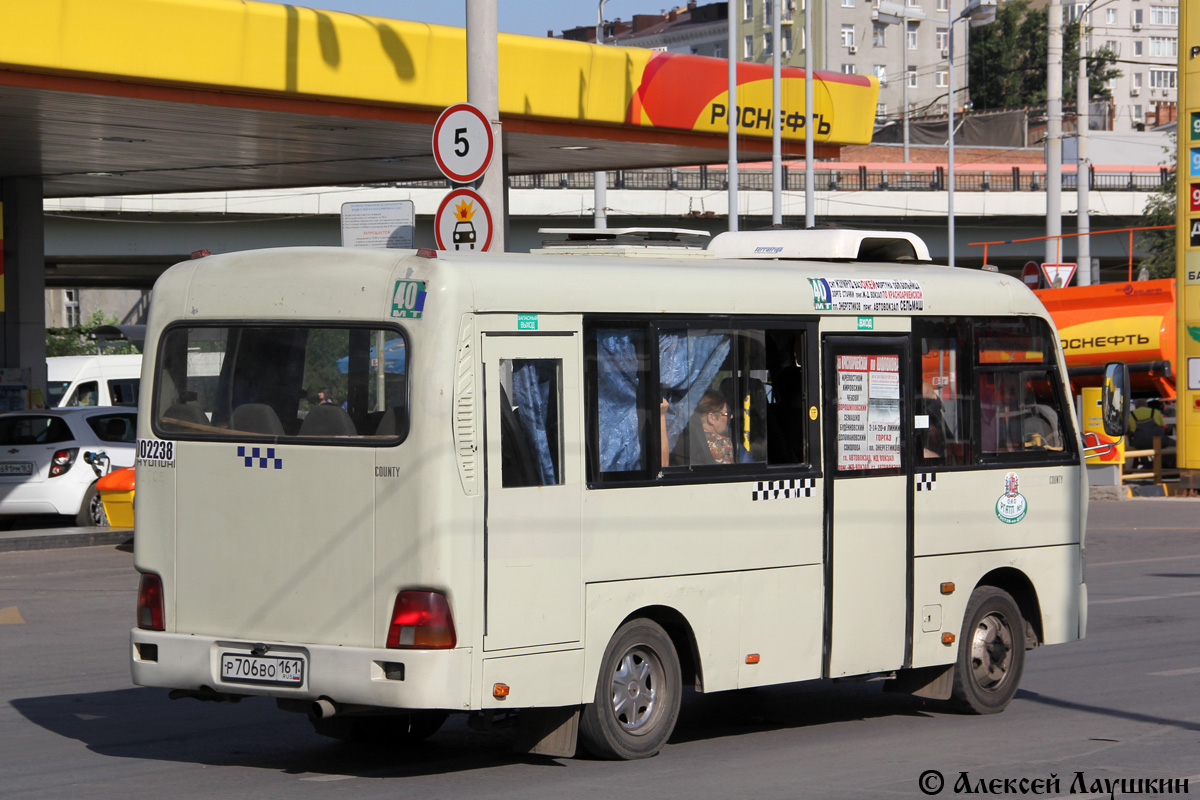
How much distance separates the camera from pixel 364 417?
7.37 metres

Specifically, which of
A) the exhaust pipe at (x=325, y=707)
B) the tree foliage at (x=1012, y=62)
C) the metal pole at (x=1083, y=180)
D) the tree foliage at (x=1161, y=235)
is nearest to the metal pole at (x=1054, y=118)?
the metal pole at (x=1083, y=180)

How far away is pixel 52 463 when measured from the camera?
20406 mm

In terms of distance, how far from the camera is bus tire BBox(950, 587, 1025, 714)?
945cm

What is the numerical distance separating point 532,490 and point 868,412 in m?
2.33

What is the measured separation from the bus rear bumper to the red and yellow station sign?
10331 millimetres

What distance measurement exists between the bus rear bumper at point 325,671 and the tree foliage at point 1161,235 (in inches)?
1798

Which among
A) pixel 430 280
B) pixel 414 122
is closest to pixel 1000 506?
pixel 430 280

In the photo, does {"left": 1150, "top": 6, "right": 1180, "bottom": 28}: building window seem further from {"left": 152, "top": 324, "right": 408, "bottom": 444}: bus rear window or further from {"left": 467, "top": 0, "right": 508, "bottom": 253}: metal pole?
{"left": 152, "top": 324, "right": 408, "bottom": 444}: bus rear window

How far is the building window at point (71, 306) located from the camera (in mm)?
98125

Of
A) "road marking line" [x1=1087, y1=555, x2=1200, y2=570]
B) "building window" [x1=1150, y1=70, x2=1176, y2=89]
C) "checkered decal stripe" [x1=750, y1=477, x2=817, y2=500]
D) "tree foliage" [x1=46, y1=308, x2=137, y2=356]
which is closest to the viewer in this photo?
"checkered decal stripe" [x1=750, y1=477, x2=817, y2=500]

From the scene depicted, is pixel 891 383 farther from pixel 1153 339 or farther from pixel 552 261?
pixel 1153 339

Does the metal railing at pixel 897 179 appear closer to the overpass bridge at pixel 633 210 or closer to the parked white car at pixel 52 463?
the overpass bridge at pixel 633 210

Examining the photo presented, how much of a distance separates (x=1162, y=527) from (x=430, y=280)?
17174 millimetres

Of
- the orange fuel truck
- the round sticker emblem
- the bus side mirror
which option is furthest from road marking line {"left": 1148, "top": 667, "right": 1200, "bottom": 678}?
the orange fuel truck
